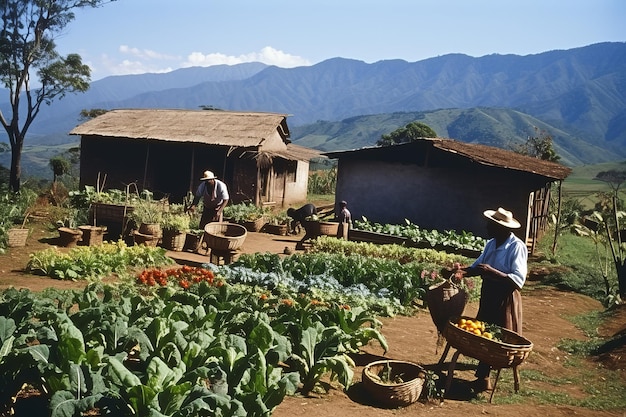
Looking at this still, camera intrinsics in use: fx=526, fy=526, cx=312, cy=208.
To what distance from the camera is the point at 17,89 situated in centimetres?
2517

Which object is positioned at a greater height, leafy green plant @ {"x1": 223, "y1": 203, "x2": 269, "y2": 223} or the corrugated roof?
the corrugated roof

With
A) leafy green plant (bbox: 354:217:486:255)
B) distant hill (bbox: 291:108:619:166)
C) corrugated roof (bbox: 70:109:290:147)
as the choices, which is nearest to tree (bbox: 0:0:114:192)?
corrugated roof (bbox: 70:109:290:147)

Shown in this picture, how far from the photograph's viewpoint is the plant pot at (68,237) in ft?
40.3

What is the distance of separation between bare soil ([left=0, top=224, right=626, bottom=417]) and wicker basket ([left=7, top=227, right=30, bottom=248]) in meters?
0.30

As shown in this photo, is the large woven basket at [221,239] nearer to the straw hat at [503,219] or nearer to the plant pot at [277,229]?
the straw hat at [503,219]

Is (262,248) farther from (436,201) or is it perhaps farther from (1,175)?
(1,175)

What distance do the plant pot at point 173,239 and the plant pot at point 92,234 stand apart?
1.47 meters

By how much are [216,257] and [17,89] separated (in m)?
20.0

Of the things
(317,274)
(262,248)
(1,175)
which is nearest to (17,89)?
(1,175)

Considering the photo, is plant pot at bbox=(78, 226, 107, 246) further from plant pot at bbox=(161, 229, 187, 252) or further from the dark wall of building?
the dark wall of building

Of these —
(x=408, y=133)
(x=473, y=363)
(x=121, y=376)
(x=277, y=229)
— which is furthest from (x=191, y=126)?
(x=408, y=133)

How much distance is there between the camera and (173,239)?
41.9 ft

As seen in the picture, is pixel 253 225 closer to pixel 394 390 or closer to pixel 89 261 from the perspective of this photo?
pixel 89 261

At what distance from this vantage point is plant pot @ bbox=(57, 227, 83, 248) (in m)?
12.3
